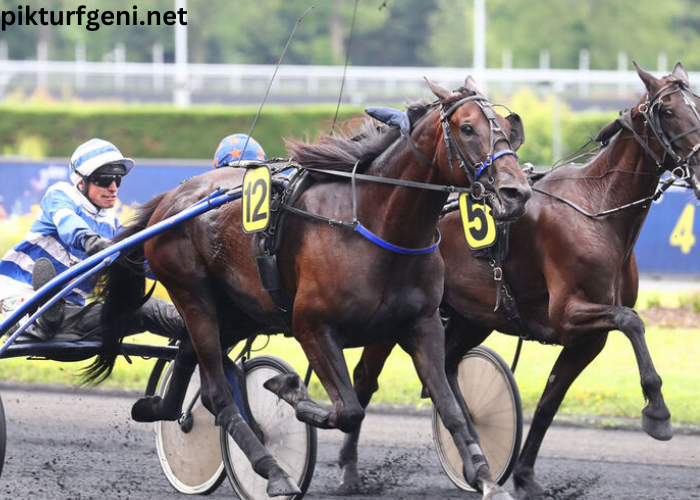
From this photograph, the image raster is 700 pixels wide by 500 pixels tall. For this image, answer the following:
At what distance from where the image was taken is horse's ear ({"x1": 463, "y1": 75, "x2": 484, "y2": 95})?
4.44 meters

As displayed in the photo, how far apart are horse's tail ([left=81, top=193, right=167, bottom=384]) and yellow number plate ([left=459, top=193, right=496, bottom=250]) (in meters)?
1.61

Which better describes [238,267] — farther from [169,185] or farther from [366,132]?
[169,185]

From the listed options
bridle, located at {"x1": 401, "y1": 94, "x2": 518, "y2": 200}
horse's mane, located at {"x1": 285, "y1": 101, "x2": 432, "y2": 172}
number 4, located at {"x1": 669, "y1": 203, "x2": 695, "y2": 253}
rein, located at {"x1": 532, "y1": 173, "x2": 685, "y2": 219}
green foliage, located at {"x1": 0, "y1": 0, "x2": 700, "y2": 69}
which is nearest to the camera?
bridle, located at {"x1": 401, "y1": 94, "x2": 518, "y2": 200}

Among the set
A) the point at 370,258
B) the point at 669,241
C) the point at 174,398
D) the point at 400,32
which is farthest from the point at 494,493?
the point at 400,32

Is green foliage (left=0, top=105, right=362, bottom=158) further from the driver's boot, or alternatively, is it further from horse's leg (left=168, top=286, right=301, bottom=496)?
horse's leg (left=168, top=286, right=301, bottom=496)

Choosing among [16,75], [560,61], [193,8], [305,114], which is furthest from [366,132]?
[193,8]

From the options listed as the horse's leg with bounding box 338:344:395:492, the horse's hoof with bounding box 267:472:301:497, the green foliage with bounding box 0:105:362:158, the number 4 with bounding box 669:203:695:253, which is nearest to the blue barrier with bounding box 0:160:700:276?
the number 4 with bounding box 669:203:695:253

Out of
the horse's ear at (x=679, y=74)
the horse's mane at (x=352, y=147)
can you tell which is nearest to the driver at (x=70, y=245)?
the horse's mane at (x=352, y=147)

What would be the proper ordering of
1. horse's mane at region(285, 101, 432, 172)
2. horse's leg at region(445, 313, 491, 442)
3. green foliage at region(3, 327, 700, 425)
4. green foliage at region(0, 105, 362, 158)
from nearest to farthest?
horse's mane at region(285, 101, 432, 172), horse's leg at region(445, 313, 491, 442), green foliage at region(3, 327, 700, 425), green foliage at region(0, 105, 362, 158)

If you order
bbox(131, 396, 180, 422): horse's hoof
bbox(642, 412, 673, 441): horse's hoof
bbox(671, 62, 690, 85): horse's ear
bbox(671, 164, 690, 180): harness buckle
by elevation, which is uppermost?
bbox(671, 62, 690, 85): horse's ear

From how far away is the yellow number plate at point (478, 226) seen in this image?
17.8 feet

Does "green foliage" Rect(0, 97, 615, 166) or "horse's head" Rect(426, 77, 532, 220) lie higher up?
"green foliage" Rect(0, 97, 615, 166)

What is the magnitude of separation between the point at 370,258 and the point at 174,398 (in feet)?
→ 5.40

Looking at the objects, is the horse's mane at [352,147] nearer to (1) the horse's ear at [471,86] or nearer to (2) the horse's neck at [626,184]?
(1) the horse's ear at [471,86]
